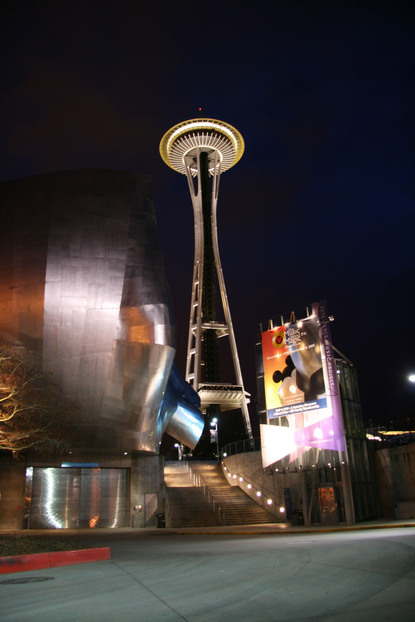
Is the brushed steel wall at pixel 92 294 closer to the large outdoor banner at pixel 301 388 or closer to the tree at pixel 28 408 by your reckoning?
the tree at pixel 28 408

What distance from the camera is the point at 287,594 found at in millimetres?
6383

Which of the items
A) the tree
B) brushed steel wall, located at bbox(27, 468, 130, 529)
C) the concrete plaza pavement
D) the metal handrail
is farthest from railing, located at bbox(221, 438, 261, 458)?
the concrete plaza pavement

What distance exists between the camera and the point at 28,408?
65.6 feet

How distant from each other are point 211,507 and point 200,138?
64.1 m

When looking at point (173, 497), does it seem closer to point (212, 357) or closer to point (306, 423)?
point (306, 423)

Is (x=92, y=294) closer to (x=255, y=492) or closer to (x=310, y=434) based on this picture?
(x=310, y=434)

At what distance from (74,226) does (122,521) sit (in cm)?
1809

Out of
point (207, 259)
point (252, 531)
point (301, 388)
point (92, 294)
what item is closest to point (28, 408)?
point (92, 294)

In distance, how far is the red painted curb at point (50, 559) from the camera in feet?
32.0

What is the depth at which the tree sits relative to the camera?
1933 cm

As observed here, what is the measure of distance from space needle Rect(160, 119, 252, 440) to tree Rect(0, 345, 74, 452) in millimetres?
46289

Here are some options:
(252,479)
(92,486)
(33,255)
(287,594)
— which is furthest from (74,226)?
(287,594)

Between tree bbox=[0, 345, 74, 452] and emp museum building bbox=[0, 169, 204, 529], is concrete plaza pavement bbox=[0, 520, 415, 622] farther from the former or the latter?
emp museum building bbox=[0, 169, 204, 529]

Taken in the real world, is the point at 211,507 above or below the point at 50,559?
below
